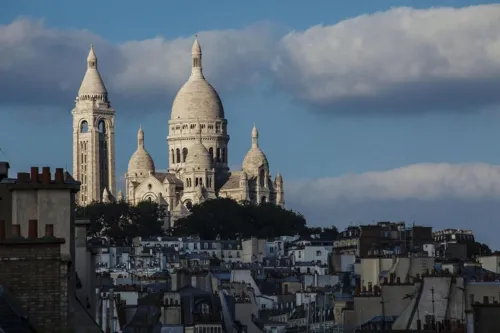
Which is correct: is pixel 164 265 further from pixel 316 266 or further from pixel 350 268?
pixel 350 268

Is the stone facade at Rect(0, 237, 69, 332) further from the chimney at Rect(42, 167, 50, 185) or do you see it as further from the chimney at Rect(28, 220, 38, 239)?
the chimney at Rect(42, 167, 50, 185)

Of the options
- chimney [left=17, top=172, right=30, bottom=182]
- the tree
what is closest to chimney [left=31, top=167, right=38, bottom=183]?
chimney [left=17, top=172, right=30, bottom=182]

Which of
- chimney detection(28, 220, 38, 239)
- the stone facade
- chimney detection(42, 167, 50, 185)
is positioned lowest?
the stone facade

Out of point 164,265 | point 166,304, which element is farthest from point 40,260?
point 164,265

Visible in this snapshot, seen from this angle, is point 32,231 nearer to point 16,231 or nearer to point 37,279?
point 16,231

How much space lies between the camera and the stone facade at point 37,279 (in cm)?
2039

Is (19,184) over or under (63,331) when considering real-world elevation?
over

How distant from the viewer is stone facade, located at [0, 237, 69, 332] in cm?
2039

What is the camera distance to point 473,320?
102ft

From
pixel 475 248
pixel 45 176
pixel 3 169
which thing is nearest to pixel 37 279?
pixel 3 169

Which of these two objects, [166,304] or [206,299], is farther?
[206,299]

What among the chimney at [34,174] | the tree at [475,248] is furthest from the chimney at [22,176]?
the tree at [475,248]

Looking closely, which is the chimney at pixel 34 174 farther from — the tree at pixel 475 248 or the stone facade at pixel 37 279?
the tree at pixel 475 248

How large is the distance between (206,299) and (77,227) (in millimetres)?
32009
